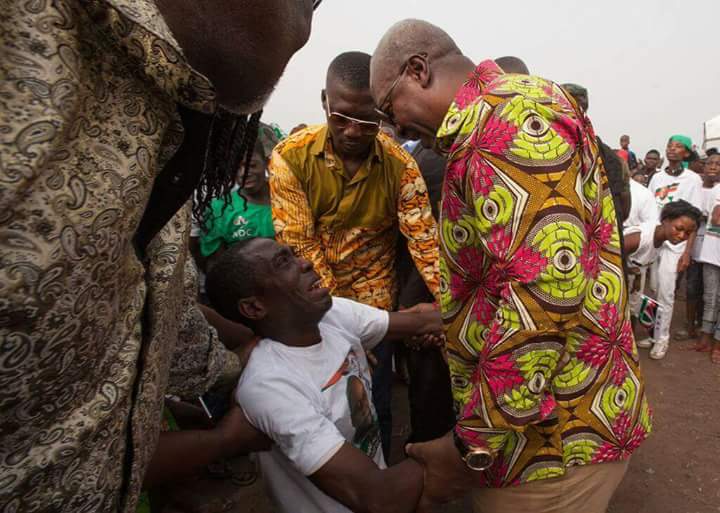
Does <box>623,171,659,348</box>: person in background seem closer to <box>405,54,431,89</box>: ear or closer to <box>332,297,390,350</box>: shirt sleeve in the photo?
<box>332,297,390,350</box>: shirt sleeve

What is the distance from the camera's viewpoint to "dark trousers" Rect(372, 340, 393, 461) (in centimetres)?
281

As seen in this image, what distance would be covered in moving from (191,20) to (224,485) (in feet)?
10.1

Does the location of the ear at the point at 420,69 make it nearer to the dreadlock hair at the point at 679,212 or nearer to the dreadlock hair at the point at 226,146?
the dreadlock hair at the point at 226,146

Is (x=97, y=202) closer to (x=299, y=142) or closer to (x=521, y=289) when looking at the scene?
(x=521, y=289)

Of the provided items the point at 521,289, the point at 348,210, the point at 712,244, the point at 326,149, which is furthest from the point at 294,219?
the point at 712,244

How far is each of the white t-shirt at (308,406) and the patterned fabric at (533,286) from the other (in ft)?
1.37

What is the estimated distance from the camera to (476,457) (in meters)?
1.25

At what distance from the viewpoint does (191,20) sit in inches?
29.6

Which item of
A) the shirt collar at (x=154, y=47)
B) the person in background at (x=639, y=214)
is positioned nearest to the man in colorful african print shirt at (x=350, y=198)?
the shirt collar at (x=154, y=47)

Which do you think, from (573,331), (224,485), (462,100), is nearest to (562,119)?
(462,100)

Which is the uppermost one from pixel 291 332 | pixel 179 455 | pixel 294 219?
pixel 294 219

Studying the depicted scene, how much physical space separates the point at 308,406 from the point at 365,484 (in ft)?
0.88

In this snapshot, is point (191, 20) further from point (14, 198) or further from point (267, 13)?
point (14, 198)

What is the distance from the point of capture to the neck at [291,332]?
69.9 inches
